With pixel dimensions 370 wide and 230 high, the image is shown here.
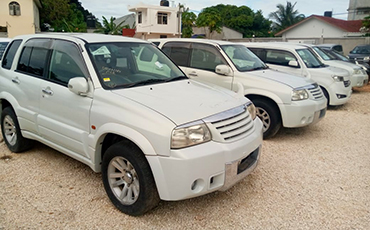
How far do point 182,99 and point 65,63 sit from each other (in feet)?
5.37

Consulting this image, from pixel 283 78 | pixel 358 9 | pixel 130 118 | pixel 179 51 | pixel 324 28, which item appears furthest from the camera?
pixel 358 9

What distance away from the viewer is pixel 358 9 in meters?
41.9

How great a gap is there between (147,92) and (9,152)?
2.91 m

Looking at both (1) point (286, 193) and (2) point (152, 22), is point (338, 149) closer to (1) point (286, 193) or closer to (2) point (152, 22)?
(1) point (286, 193)

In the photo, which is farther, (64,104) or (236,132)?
(64,104)

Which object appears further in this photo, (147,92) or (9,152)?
(9,152)

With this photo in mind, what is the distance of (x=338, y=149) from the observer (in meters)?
5.38

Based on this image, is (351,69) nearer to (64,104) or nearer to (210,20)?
(64,104)

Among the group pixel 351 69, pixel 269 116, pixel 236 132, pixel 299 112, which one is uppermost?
pixel 351 69

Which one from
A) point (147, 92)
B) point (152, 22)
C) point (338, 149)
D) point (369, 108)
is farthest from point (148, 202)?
point (152, 22)

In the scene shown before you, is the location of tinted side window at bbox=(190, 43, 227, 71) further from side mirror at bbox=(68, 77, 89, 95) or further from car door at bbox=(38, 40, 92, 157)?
side mirror at bbox=(68, 77, 89, 95)

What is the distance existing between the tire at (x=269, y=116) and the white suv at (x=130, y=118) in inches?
73.9

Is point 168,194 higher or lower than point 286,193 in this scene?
higher

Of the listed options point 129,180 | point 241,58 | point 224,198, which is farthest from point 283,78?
point 129,180
